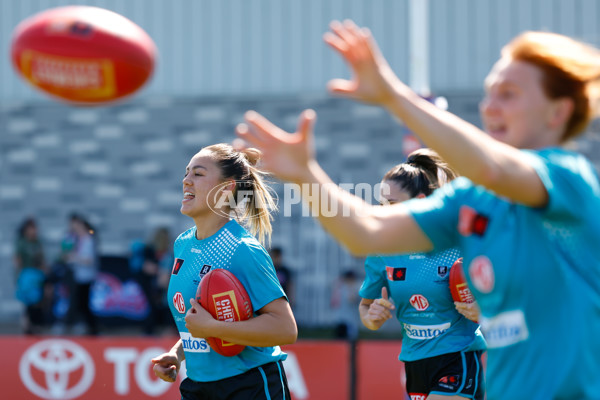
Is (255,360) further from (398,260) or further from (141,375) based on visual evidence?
(141,375)

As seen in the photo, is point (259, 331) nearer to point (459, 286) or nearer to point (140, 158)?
point (459, 286)

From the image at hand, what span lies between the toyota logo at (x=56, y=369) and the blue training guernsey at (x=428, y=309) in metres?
4.42

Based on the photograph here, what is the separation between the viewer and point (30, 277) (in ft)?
37.3

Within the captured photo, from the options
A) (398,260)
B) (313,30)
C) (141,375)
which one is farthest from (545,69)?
(313,30)

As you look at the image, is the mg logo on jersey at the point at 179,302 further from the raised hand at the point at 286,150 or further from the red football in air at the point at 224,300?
the raised hand at the point at 286,150

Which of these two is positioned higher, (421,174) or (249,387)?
(421,174)

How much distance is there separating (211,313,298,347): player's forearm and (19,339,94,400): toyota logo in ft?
15.7

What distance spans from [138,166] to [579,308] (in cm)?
1173

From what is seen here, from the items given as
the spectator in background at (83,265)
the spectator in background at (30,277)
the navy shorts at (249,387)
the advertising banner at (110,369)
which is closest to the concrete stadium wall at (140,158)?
the spectator in background at (30,277)

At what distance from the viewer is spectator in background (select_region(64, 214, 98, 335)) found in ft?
35.0

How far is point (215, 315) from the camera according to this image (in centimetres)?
357

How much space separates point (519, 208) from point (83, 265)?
30.8 feet

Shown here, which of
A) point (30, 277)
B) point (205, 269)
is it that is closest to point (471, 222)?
point (205, 269)

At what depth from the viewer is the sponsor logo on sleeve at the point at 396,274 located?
448cm
